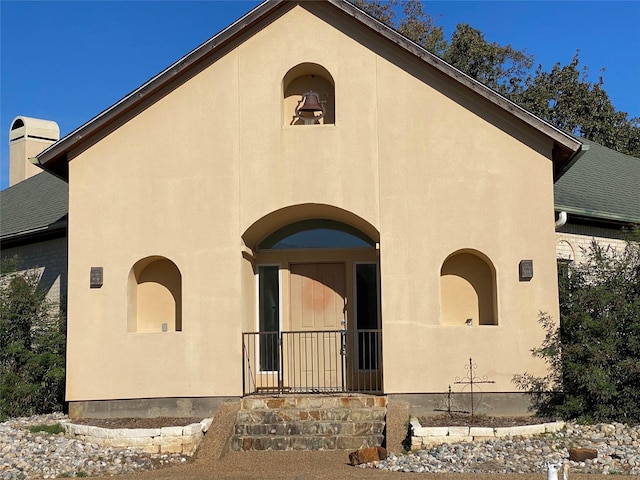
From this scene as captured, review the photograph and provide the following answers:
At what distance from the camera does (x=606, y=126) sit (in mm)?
31688

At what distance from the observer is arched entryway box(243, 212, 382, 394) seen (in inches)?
547

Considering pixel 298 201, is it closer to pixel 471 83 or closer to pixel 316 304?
pixel 316 304

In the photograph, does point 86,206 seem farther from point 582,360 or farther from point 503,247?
point 582,360

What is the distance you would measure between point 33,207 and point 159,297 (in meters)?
6.49

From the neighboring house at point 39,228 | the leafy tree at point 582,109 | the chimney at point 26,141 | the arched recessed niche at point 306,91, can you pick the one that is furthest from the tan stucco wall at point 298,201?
the leafy tree at point 582,109

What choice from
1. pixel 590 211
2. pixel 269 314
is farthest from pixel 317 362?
pixel 590 211

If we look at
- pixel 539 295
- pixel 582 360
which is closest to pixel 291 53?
pixel 539 295

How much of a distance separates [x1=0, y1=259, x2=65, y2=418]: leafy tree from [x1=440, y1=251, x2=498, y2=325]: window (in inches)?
266

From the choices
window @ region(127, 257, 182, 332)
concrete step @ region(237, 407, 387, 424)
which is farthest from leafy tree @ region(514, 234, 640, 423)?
window @ region(127, 257, 182, 332)

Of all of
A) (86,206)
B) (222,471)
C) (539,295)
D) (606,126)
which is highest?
(606,126)

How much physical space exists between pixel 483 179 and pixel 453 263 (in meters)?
1.50

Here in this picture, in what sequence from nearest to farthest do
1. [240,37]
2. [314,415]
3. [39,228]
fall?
[314,415] → [240,37] → [39,228]

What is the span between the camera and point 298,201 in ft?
41.9

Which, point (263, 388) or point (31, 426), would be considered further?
point (263, 388)
